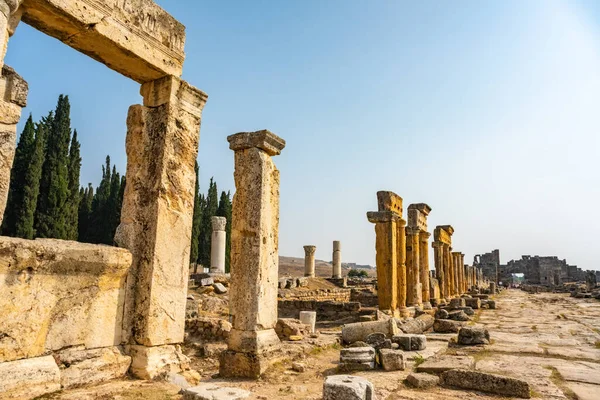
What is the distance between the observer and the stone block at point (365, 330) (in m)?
8.83

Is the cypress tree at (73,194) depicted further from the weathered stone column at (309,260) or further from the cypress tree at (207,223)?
the weathered stone column at (309,260)

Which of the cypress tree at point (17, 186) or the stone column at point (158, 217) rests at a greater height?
the cypress tree at point (17, 186)

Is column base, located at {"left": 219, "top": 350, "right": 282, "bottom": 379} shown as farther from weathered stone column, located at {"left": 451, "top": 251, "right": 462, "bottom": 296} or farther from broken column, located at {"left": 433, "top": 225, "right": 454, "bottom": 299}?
weathered stone column, located at {"left": 451, "top": 251, "right": 462, "bottom": 296}

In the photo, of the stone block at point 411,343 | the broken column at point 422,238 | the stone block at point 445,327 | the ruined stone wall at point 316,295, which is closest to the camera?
the stone block at point 411,343

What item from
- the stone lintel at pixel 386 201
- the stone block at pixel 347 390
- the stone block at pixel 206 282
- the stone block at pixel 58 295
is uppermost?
the stone lintel at pixel 386 201

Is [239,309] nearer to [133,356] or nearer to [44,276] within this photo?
[133,356]

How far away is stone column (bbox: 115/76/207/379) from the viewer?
4.77 metres

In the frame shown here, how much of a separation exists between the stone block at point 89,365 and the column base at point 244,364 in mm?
1902

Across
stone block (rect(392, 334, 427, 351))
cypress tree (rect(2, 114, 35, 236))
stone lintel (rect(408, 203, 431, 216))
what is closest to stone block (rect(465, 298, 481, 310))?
stone lintel (rect(408, 203, 431, 216))

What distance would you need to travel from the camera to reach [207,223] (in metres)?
37.6

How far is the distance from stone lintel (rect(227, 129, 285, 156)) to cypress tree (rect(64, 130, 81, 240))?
21131 millimetres

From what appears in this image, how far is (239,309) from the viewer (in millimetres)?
6516

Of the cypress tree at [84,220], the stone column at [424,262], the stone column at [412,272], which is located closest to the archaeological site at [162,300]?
the stone column at [412,272]

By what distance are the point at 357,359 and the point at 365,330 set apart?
267cm
